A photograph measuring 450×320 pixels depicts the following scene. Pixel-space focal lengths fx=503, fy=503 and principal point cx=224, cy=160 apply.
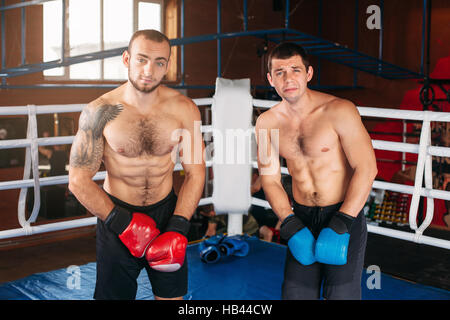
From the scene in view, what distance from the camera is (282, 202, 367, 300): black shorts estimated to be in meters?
1.88

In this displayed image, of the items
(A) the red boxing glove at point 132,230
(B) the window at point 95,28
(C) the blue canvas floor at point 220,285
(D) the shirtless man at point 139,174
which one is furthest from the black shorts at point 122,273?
(B) the window at point 95,28

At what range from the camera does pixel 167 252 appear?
171 centimetres

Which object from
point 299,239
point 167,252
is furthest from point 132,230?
point 299,239

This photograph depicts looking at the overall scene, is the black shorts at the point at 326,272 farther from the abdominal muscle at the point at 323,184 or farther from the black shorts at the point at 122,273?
the black shorts at the point at 122,273

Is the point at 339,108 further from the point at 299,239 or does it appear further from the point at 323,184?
the point at 299,239

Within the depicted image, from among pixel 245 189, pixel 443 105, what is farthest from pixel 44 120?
pixel 443 105

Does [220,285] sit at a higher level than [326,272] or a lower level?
lower

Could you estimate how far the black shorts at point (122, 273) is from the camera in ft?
6.12

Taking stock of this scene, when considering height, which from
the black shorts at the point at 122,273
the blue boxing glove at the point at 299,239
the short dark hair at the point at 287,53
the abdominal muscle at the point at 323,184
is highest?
the short dark hair at the point at 287,53

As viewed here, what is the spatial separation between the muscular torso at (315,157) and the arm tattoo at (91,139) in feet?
2.22

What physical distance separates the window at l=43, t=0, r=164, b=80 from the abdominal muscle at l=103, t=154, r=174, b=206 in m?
4.60

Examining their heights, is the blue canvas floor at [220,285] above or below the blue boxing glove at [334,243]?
below

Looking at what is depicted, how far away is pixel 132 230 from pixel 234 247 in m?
1.58

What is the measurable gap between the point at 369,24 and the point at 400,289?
5441mm
